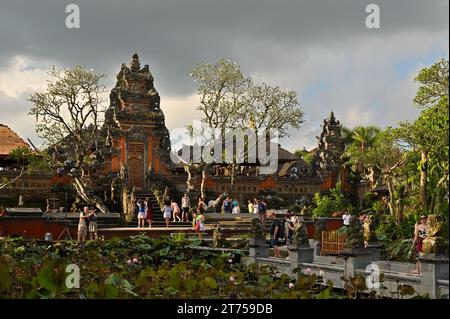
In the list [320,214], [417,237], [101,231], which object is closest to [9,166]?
[101,231]

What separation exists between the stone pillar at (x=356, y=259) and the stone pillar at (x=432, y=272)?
3104mm

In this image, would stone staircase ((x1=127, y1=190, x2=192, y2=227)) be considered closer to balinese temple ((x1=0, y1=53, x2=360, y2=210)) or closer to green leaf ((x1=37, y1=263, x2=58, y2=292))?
balinese temple ((x1=0, y1=53, x2=360, y2=210))

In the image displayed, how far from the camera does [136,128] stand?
34.3 metres

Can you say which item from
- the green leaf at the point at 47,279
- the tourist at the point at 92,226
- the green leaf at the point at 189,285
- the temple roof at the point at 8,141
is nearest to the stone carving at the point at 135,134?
the temple roof at the point at 8,141

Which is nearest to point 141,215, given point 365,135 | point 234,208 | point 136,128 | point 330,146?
point 234,208

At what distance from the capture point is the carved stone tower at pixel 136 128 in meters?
34.2

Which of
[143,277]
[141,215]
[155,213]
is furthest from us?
[155,213]

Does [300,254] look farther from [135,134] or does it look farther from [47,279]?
[135,134]

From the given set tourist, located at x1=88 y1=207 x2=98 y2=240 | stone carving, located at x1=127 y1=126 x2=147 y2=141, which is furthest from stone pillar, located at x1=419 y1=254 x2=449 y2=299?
stone carving, located at x1=127 y1=126 x2=147 y2=141

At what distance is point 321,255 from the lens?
1753 centimetres

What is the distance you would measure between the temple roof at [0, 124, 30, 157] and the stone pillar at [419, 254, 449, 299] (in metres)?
28.4

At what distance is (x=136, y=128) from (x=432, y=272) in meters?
26.8

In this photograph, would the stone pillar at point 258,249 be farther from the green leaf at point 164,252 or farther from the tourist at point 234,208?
the tourist at point 234,208

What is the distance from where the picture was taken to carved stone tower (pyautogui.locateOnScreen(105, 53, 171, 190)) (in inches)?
1345
